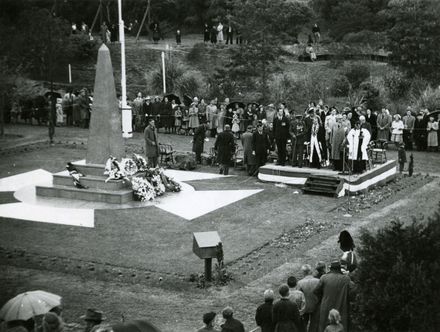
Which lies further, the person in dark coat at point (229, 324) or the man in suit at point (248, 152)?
the man in suit at point (248, 152)

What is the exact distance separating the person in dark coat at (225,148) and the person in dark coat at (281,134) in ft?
4.61

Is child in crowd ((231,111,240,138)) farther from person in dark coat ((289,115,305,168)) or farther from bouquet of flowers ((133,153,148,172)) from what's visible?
bouquet of flowers ((133,153,148,172))

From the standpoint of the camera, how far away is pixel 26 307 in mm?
11945

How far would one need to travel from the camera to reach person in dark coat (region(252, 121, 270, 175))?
26484mm

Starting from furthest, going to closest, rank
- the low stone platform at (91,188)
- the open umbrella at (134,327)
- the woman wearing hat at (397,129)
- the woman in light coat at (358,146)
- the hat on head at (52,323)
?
the woman wearing hat at (397,129), the woman in light coat at (358,146), the low stone platform at (91,188), the open umbrella at (134,327), the hat on head at (52,323)

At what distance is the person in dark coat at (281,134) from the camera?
2647 centimetres

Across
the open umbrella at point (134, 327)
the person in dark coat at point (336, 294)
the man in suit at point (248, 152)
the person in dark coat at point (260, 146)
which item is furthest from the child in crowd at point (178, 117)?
the open umbrella at point (134, 327)

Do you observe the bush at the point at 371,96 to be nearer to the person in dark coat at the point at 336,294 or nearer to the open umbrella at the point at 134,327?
the person in dark coat at the point at 336,294

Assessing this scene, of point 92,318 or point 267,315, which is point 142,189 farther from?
point 92,318

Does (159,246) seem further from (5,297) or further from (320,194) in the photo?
(320,194)

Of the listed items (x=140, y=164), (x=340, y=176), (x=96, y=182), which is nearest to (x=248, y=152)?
(x=340, y=176)

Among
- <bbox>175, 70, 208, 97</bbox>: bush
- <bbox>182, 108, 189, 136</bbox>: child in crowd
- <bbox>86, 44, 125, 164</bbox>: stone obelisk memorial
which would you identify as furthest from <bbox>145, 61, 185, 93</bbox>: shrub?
<bbox>86, 44, 125, 164</bbox>: stone obelisk memorial

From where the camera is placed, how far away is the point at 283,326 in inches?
481

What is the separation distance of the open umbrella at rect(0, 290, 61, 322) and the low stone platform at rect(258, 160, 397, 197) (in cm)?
1314
